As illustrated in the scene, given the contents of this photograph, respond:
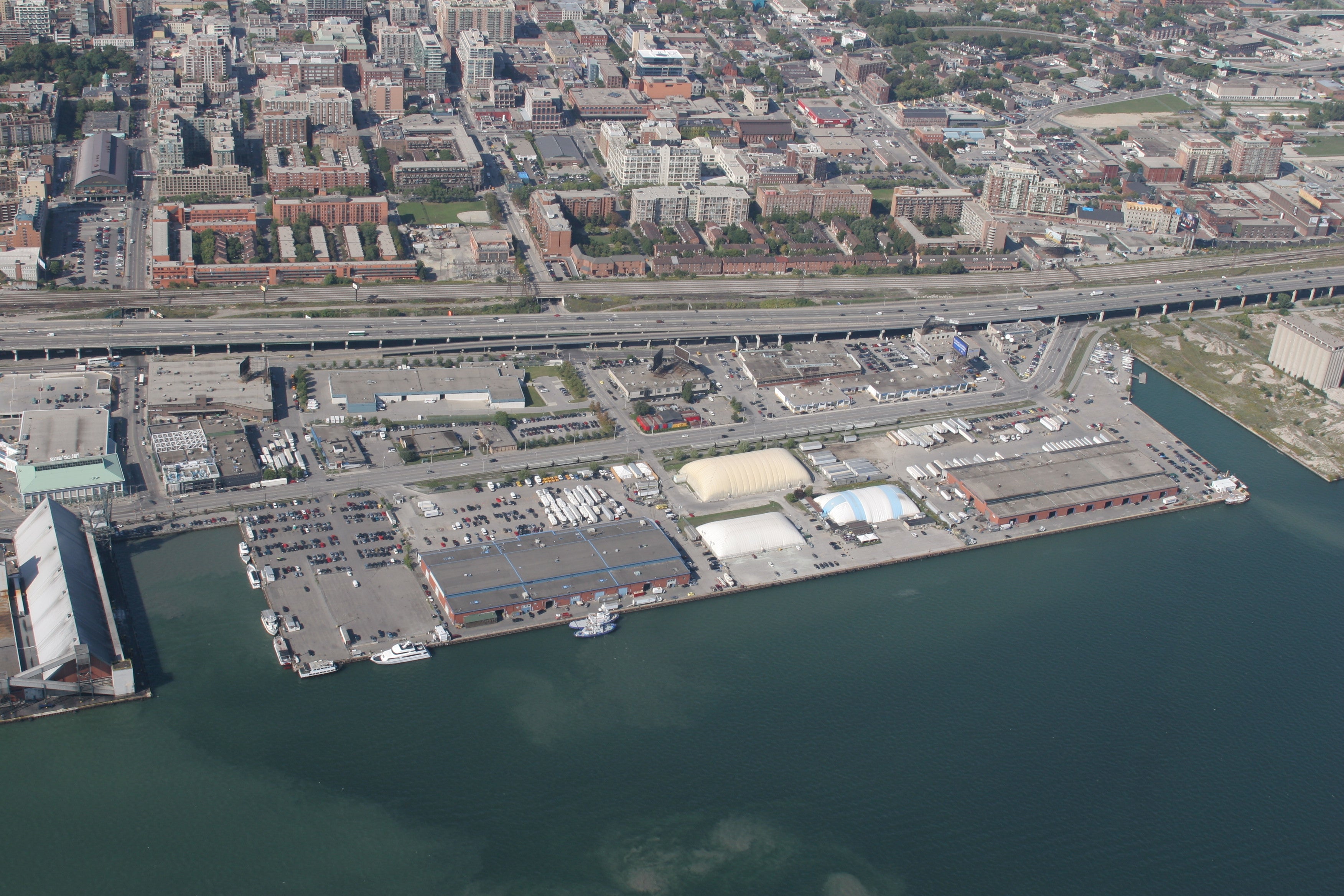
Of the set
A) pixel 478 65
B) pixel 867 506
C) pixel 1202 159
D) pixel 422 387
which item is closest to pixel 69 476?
pixel 422 387

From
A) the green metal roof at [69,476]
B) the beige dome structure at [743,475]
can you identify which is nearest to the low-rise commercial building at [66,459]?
the green metal roof at [69,476]

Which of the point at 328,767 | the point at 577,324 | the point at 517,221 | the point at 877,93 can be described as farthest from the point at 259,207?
the point at 877,93

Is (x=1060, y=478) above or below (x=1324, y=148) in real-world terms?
below

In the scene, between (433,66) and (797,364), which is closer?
(797,364)

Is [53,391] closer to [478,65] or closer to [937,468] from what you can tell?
[937,468]

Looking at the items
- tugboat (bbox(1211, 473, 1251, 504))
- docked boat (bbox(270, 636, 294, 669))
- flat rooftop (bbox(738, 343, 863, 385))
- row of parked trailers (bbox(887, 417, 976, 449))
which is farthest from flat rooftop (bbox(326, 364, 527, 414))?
tugboat (bbox(1211, 473, 1251, 504))

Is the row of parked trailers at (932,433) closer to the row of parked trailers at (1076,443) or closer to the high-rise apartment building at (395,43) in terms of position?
the row of parked trailers at (1076,443)
